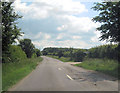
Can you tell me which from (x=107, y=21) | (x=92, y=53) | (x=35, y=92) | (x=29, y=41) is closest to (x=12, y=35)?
(x=35, y=92)

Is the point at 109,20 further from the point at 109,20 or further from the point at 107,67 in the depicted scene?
the point at 107,67

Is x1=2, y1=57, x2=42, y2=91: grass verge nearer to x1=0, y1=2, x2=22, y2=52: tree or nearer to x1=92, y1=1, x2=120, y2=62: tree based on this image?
x1=0, y1=2, x2=22, y2=52: tree

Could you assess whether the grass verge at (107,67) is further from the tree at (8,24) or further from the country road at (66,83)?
the tree at (8,24)

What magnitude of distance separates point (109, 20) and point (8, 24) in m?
11.3

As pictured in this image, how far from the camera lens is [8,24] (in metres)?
15.4

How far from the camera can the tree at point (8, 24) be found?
48.2ft

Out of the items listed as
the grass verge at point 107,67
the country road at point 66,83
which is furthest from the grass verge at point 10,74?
the grass verge at point 107,67

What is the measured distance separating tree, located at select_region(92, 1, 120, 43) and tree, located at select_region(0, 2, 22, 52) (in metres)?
9.84

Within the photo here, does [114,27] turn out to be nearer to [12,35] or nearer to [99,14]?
[99,14]

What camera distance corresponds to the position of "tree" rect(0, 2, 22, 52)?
1469 cm

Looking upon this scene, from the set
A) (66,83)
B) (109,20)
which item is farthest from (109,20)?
(66,83)

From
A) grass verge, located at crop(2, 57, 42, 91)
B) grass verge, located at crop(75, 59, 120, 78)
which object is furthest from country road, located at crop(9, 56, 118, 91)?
grass verge, located at crop(75, 59, 120, 78)

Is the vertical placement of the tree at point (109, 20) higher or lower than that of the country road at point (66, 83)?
higher

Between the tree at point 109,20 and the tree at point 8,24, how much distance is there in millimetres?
9840
